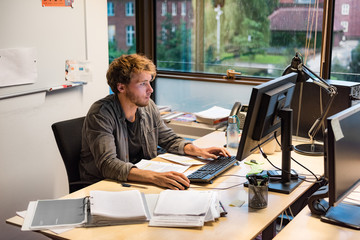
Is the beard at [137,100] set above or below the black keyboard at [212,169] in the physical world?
above

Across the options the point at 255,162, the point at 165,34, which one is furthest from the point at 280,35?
the point at 255,162

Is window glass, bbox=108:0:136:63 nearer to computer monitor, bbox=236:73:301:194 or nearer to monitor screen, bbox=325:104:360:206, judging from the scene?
computer monitor, bbox=236:73:301:194

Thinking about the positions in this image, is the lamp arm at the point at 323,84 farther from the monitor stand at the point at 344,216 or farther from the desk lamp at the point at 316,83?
the monitor stand at the point at 344,216

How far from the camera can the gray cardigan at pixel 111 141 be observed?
7.32ft

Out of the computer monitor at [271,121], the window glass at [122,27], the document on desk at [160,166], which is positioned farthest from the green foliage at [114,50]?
the computer monitor at [271,121]

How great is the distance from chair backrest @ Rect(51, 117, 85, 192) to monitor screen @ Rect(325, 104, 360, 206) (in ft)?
4.40

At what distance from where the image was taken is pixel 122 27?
4230 millimetres

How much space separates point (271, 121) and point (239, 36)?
1.81 meters

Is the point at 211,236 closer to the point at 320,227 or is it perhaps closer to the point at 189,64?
the point at 320,227

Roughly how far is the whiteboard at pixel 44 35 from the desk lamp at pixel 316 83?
159 centimetres

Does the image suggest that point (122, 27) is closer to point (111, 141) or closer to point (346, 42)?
point (346, 42)

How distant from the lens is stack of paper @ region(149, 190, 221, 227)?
1.73 metres

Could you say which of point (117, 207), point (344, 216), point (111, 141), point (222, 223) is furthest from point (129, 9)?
point (344, 216)

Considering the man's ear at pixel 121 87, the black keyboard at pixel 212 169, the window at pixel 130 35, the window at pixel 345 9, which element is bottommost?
the black keyboard at pixel 212 169
